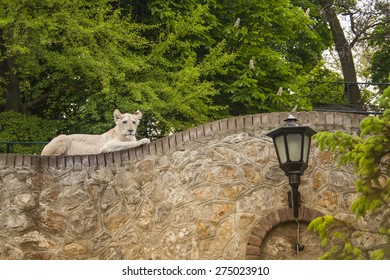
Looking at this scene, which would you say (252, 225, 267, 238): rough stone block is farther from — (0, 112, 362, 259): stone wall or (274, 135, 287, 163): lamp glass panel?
(274, 135, 287, 163): lamp glass panel

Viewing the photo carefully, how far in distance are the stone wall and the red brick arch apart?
12 millimetres

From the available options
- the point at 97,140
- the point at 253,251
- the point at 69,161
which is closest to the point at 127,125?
the point at 97,140

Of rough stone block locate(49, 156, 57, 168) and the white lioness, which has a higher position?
the white lioness

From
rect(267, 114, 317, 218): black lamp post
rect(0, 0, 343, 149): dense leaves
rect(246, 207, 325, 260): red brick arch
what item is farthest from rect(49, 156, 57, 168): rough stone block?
rect(0, 0, 343, 149): dense leaves

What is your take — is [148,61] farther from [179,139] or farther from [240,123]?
[240,123]

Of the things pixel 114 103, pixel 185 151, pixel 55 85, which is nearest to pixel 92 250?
pixel 185 151

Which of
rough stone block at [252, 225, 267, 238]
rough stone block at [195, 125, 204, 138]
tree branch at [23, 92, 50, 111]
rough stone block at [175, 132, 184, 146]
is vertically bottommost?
rough stone block at [252, 225, 267, 238]

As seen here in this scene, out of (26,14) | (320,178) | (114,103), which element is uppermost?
(26,14)

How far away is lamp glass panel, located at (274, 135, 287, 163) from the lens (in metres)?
9.55

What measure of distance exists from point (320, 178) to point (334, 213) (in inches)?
17.3

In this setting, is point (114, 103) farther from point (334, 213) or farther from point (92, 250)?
point (334, 213)

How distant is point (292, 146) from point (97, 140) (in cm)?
324

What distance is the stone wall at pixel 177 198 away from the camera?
10258mm
